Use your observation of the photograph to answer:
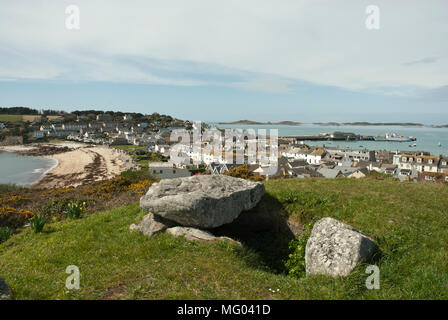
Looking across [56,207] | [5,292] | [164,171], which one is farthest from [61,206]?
[164,171]

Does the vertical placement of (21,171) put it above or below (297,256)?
below

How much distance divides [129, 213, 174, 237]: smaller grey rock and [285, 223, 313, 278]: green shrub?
4.67 metres

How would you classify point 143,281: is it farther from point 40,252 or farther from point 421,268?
point 421,268

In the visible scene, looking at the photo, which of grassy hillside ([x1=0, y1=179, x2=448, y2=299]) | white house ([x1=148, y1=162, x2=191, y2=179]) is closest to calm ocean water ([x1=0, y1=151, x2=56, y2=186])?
white house ([x1=148, y1=162, x2=191, y2=179])

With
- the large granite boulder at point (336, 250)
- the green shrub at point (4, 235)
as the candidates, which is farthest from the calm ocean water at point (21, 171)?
the large granite boulder at point (336, 250)

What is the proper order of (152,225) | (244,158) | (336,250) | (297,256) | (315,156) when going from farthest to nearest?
1. (315,156)
2. (244,158)
3. (152,225)
4. (297,256)
5. (336,250)

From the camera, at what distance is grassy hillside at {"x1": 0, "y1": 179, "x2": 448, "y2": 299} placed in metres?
6.35

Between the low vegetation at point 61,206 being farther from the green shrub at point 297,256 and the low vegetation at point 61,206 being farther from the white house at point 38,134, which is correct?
the white house at point 38,134

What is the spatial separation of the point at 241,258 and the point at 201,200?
2563 mm

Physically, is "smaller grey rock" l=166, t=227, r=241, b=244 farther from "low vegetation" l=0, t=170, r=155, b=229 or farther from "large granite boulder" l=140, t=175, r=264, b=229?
"low vegetation" l=0, t=170, r=155, b=229

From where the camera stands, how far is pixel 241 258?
830cm

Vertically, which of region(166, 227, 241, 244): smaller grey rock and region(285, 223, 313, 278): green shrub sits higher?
region(166, 227, 241, 244): smaller grey rock

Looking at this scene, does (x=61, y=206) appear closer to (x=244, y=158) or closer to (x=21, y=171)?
(x=244, y=158)

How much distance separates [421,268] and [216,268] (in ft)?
18.7
